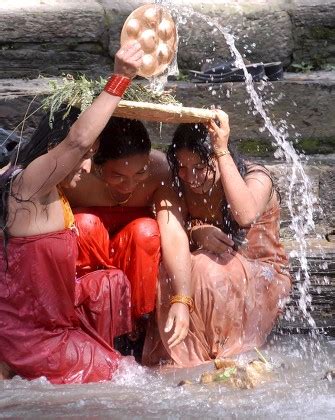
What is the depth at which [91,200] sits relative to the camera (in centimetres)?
507

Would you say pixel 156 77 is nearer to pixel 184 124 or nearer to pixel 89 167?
pixel 184 124

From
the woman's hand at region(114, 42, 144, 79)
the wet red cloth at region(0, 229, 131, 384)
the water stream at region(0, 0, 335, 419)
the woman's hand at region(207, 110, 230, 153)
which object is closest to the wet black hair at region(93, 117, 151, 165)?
the woman's hand at region(207, 110, 230, 153)

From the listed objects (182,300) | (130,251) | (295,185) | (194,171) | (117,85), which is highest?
(117,85)

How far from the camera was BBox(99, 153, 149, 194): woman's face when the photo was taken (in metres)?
4.81

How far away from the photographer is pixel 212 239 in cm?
503

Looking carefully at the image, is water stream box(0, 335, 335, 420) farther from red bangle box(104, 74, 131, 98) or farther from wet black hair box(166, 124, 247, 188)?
red bangle box(104, 74, 131, 98)

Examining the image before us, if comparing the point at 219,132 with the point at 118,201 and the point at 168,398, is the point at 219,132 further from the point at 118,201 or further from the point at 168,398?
the point at 168,398

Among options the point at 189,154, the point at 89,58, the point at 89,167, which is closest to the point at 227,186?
Answer: the point at 189,154

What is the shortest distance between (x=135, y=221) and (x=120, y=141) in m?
0.41

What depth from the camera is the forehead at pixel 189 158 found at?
4.88 metres

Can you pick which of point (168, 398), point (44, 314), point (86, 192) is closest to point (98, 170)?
point (86, 192)

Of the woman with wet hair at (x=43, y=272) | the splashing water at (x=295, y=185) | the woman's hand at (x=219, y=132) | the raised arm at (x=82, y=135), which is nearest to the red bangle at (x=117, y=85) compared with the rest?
the raised arm at (x=82, y=135)

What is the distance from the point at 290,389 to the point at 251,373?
7.2 inches

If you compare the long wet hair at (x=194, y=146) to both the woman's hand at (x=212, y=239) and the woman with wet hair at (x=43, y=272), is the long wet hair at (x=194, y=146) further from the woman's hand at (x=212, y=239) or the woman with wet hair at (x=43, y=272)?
A: the woman with wet hair at (x=43, y=272)
